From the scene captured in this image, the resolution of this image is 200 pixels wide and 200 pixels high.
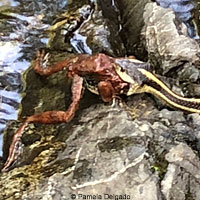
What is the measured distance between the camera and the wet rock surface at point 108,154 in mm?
3686

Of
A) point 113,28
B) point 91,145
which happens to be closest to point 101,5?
point 113,28

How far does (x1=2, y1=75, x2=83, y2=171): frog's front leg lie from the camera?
4.29 metres

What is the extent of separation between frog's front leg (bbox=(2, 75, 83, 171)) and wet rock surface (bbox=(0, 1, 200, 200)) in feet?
0.19

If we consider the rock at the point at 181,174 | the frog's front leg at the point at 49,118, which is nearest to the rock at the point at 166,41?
the frog's front leg at the point at 49,118

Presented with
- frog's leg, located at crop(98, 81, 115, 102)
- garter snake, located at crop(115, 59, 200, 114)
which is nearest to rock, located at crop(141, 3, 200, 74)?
garter snake, located at crop(115, 59, 200, 114)

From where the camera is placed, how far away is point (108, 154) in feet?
12.9

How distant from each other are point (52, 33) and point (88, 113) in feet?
4.94

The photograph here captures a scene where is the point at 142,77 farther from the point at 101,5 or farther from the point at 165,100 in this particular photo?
the point at 101,5

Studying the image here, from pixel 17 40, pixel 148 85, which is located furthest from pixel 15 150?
pixel 17 40

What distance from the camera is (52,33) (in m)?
5.64

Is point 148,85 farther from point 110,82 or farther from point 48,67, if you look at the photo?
point 48,67

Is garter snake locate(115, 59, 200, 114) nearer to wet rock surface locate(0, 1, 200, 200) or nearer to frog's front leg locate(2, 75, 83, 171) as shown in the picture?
wet rock surface locate(0, 1, 200, 200)

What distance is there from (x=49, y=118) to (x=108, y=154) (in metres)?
0.81

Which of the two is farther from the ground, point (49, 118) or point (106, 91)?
point (106, 91)
